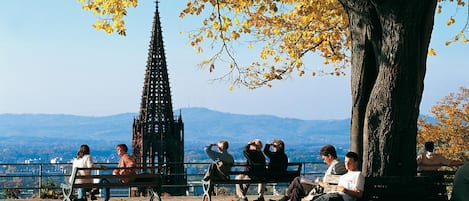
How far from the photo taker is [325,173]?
12.1 metres

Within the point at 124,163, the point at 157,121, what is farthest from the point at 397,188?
the point at 157,121

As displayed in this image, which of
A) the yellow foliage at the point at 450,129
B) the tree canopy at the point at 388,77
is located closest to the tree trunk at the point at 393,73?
the tree canopy at the point at 388,77

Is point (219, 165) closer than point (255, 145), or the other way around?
point (219, 165)

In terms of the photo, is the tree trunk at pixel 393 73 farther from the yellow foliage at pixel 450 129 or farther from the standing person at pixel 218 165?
the yellow foliage at pixel 450 129

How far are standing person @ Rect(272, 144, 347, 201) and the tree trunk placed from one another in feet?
1.29

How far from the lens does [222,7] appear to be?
1662 cm

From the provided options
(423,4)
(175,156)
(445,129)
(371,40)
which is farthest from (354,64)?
(175,156)

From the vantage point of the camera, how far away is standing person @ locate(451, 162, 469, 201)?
9929mm

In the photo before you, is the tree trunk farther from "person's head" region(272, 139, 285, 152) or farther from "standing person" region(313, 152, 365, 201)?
"person's head" region(272, 139, 285, 152)

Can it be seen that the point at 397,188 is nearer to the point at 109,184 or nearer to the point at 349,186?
the point at 349,186

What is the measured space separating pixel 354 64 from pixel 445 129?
41190mm

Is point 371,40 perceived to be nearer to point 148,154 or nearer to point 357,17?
point 357,17

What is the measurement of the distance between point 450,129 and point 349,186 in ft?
137

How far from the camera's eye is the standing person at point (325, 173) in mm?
11789
